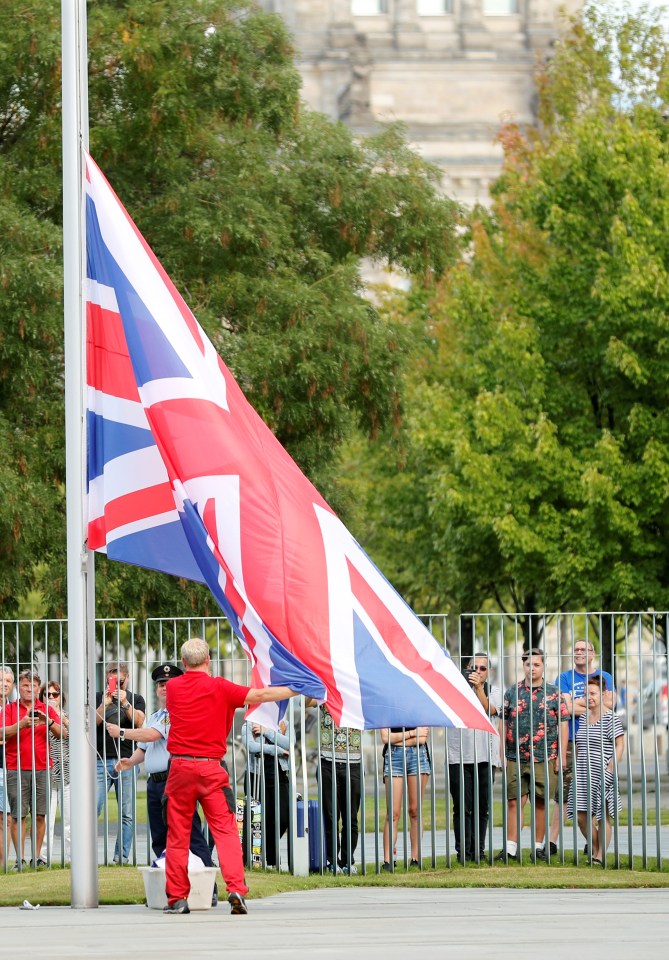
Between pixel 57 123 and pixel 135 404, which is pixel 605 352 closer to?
pixel 57 123

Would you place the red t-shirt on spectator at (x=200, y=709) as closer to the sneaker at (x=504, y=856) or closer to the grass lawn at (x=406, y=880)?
the grass lawn at (x=406, y=880)

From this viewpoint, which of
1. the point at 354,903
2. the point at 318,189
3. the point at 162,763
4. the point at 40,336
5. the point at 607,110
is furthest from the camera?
the point at 607,110

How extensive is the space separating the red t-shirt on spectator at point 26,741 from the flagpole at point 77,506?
3935mm

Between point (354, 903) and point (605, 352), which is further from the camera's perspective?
point (605, 352)

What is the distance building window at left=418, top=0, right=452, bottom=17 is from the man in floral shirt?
66.9m

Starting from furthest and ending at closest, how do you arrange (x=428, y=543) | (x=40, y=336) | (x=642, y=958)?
(x=428, y=543) → (x=40, y=336) → (x=642, y=958)

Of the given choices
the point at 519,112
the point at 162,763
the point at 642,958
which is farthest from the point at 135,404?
the point at 519,112

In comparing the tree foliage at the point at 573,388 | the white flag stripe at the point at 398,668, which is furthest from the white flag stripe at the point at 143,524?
the tree foliage at the point at 573,388

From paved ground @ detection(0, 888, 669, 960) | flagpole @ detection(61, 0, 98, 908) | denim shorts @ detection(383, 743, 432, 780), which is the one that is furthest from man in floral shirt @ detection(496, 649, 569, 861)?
flagpole @ detection(61, 0, 98, 908)

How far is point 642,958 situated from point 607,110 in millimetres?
25017

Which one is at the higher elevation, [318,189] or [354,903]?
[318,189]

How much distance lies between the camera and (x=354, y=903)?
13312mm

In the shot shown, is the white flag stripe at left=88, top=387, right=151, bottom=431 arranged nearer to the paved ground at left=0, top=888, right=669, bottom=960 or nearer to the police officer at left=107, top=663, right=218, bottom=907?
the police officer at left=107, top=663, right=218, bottom=907

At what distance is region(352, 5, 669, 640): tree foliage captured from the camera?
29.4 m
